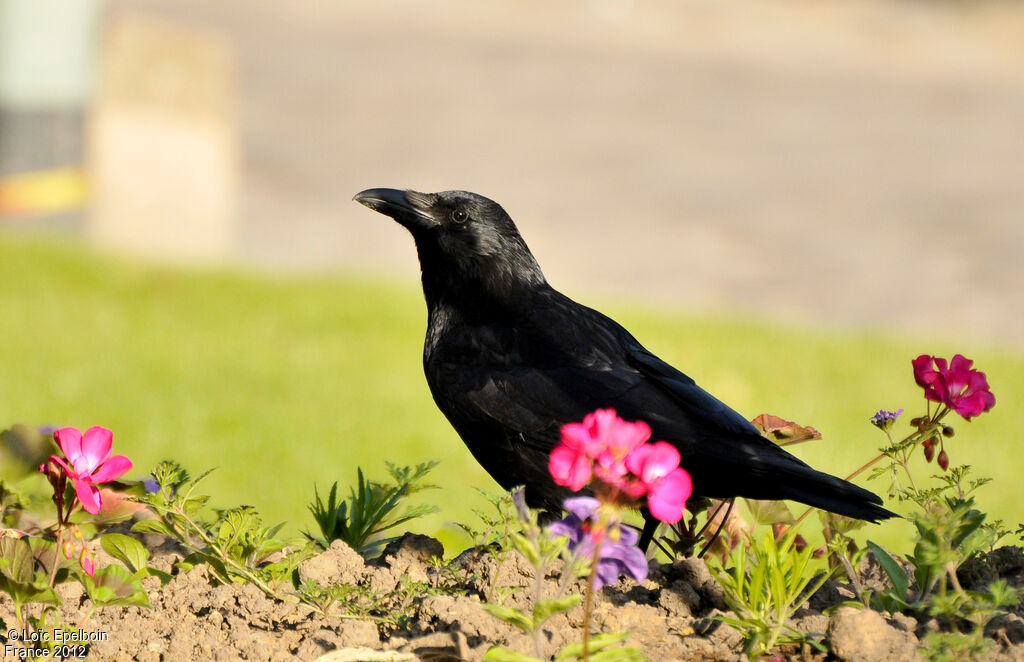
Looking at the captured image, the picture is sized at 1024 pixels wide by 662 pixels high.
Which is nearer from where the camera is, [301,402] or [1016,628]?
[1016,628]

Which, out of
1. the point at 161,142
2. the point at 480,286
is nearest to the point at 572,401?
the point at 480,286

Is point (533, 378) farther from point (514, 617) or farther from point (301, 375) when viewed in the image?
point (301, 375)

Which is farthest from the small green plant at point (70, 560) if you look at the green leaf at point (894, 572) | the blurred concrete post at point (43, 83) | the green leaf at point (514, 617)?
the blurred concrete post at point (43, 83)

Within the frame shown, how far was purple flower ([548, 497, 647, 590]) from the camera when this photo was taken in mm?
1913

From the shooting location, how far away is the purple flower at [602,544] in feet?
6.28

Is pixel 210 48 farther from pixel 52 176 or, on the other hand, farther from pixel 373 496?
pixel 373 496

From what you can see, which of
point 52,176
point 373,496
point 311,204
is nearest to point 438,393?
point 373,496

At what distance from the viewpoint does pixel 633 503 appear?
198 centimetres

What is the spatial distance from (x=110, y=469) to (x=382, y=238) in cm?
1115

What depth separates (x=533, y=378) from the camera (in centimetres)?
299

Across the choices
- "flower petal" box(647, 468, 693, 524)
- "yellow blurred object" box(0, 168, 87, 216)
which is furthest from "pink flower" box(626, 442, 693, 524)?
"yellow blurred object" box(0, 168, 87, 216)

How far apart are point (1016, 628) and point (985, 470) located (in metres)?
4.29

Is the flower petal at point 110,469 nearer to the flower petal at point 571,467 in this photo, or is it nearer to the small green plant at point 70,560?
the small green plant at point 70,560

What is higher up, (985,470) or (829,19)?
(829,19)
